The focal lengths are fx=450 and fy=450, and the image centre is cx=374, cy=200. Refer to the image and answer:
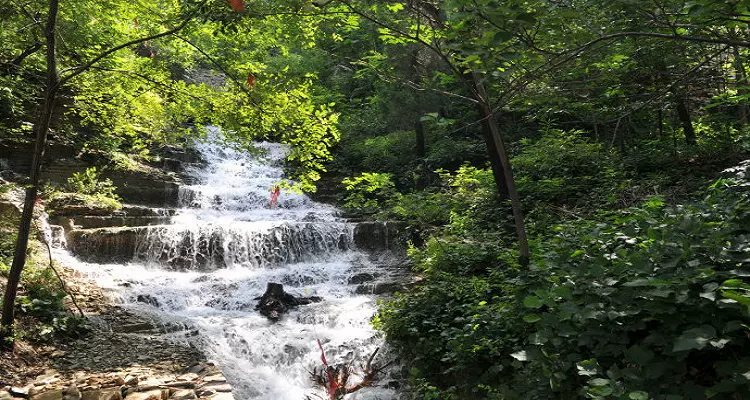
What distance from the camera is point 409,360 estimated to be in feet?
18.5

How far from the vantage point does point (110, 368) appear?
5.09 meters

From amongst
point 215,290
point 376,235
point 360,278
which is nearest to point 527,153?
point 376,235

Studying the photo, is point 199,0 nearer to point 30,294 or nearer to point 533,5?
point 533,5

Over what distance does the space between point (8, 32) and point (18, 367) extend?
3832 millimetres

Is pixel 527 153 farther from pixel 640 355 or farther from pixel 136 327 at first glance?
pixel 640 355

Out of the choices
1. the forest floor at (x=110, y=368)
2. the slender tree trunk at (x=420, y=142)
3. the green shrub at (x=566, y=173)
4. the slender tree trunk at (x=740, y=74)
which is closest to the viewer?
the slender tree trunk at (x=740, y=74)

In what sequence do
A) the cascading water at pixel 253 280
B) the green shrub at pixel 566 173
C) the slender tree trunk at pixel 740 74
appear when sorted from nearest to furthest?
the slender tree trunk at pixel 740 74
the cascading water at pixel 253 280
the green shrub at pixel 566 173

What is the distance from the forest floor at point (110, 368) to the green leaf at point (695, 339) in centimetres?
403

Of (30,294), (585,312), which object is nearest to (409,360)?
(585,312)

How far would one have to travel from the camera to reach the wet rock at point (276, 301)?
26.5ft

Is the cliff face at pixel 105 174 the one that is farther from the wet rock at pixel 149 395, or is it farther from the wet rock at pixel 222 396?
the wet rock at pixel 222 396

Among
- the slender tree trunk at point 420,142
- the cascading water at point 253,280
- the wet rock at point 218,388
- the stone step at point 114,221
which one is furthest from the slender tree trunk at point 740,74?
the stone step at point 114,221

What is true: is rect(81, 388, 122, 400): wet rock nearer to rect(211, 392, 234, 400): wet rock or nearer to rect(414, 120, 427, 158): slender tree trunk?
rect(211, 392, 234, 400): wet rock

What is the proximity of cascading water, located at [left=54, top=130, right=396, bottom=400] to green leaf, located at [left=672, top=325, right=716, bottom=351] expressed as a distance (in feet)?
13.0
